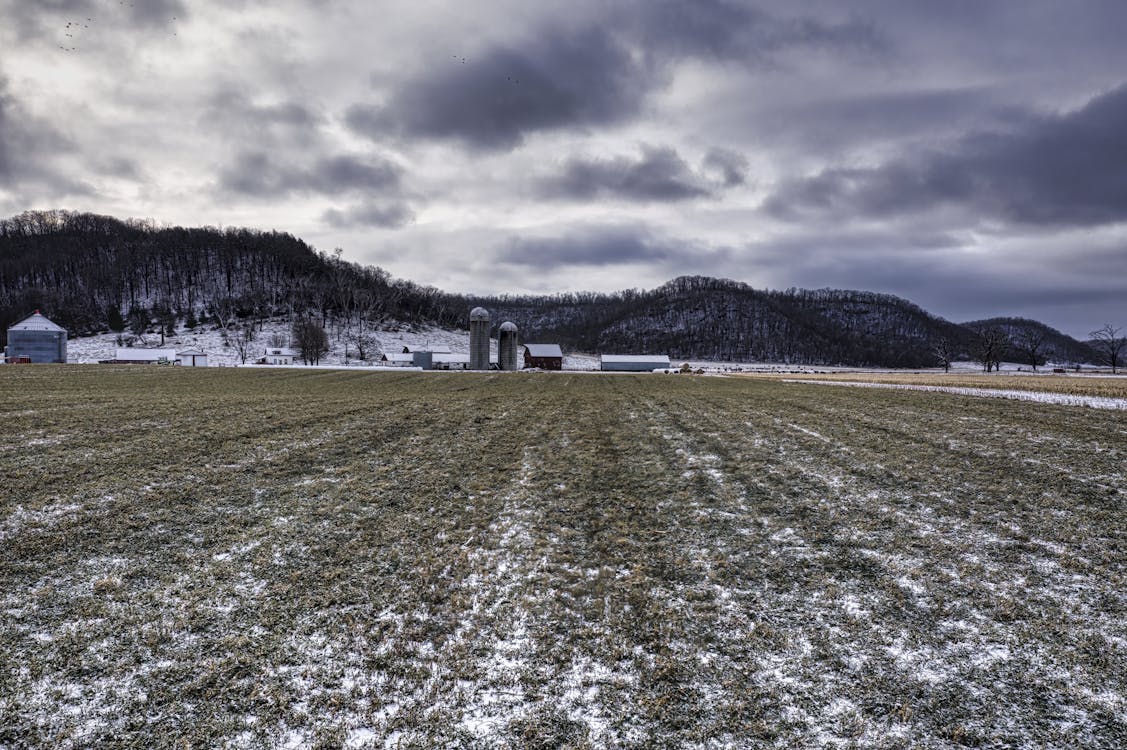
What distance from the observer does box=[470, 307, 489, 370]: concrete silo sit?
85.2m

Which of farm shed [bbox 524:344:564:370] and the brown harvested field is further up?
farm shed [bbox 524:344:564:370]

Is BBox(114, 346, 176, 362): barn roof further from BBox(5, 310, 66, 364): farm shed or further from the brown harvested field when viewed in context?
the brown harvested field

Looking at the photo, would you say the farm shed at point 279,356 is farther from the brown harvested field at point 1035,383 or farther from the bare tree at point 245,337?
the brown harvested field at point 1035,383

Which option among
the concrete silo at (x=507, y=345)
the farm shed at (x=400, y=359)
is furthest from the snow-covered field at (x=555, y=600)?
the farm shed at (x=400, y=359)

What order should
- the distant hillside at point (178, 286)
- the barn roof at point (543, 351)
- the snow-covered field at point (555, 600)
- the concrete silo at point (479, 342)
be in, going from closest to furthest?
the snow-covered field at point (555, 600) < the concrete silo at point (479, 342) < the barn roof at point (543, 351) < the distant hillside at point (178, 286)

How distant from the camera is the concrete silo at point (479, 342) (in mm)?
85250

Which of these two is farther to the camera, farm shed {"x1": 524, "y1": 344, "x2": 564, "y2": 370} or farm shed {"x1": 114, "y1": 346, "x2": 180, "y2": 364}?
farm shed {"x1": 524, "y1": 344, "x2": 564, "y2": 370}

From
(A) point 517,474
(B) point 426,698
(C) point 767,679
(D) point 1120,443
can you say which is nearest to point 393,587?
(B) point 426,698

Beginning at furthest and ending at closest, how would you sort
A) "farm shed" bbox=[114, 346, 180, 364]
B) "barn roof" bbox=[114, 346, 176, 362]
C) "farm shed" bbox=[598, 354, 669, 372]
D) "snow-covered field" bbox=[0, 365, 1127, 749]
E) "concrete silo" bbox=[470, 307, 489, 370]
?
"farm shed" bbox=[598, 354, 669, 372] → "barn roof" bbox=[114, 346, 176, 362] → "farm shed" bbox=[114, 346, 180, 364] → "concrete silo" bbox=[470, 307, 489, 370] → "snow-covered field" bbox=[0, 365, 1127, 749]

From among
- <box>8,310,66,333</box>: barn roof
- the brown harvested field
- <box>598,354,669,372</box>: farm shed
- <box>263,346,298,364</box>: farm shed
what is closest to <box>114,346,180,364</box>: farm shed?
<box>8,310,66,333</box>: barn roof

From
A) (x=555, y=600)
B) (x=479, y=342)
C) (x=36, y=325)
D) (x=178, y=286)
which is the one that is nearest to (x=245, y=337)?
(x=36, y=325)

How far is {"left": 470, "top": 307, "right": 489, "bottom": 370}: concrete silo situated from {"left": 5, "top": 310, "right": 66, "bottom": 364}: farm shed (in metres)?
61.2

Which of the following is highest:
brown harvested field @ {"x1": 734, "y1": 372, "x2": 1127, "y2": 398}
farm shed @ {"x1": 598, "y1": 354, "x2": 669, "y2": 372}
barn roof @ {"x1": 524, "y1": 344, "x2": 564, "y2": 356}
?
barn roof @ {"x1": 524, "y1": 344, "x2": 564, "y2": 356}

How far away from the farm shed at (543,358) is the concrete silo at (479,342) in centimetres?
2218
